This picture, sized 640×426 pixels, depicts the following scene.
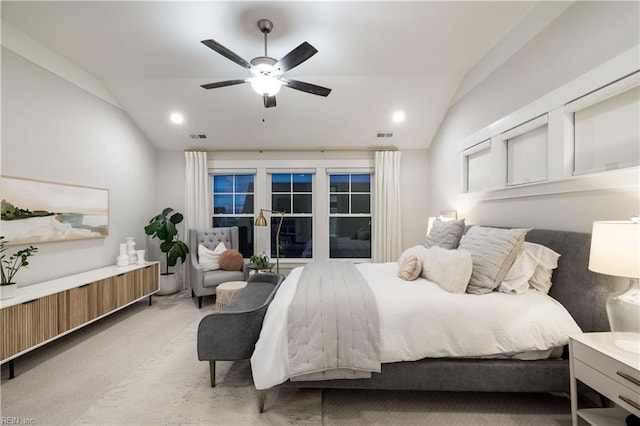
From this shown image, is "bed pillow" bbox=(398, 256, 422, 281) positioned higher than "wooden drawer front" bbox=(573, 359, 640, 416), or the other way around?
"bed pillow" bbox=(398, 256, 422, 281)

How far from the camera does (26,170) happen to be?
9.32 feet

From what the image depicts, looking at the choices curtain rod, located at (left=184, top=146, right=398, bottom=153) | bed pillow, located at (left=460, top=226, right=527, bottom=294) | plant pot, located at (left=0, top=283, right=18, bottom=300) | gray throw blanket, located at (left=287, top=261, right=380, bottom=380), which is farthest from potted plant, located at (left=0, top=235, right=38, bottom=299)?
bed pillow, located at (left=460, top=226, right=527, bottom=294)

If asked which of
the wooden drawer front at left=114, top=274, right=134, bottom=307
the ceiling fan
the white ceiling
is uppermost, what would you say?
the white ceiling

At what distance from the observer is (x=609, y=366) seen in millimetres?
1400

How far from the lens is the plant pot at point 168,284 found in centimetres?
A: 451

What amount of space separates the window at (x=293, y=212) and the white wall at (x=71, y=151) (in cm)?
215

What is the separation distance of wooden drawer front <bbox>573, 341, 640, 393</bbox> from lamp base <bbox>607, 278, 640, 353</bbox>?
0.12 meters

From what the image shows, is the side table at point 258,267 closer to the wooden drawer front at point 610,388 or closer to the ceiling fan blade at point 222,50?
the ceiling fan blade at point 222,50

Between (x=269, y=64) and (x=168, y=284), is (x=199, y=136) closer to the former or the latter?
(x=168, y=284)

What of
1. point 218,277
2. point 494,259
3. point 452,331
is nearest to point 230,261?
point 218,277

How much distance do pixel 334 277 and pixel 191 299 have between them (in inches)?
117

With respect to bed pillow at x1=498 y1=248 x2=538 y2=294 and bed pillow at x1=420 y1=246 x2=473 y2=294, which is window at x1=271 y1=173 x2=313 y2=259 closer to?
bed pillow at x1=420 y1=246 x2=473 y2=294

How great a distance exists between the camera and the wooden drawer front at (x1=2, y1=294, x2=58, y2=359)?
219cm

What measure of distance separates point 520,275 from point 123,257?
4.50 meters
